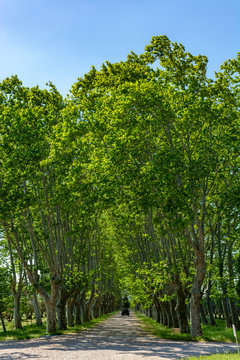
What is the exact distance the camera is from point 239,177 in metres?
19.9

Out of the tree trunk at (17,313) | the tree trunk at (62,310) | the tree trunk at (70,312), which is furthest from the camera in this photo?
the tree trunk at (17,313)

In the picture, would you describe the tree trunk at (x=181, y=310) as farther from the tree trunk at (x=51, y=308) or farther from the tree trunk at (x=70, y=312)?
the tree trunk at (x=70, y=312)

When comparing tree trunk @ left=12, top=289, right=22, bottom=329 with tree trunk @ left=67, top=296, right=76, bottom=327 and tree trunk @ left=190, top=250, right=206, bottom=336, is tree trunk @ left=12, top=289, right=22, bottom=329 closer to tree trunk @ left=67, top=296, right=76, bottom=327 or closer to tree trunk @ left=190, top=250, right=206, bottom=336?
tree trunk @ left=67, top=296, right=76, bottom=327

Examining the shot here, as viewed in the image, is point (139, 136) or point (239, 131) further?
point (139, 136)

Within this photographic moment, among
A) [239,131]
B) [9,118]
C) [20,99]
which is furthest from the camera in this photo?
[20,99]

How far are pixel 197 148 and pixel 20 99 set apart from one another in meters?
11.8

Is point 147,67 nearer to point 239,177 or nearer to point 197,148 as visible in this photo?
point 197,148

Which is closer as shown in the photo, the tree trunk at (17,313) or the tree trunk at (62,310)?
the tree trunk at (62,310)

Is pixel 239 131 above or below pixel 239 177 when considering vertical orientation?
above

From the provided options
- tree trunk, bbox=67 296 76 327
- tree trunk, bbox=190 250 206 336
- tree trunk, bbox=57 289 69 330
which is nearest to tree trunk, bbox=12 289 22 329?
tree trunk, bbox=67 296 76 327

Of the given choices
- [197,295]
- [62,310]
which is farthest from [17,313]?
[197,295]

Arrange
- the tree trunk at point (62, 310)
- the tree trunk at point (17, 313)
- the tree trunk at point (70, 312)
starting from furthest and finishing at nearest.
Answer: the tree trunk at point (17, 313) < the tree trunk at point (70, 312) < the tree trunk at point (62, 310)

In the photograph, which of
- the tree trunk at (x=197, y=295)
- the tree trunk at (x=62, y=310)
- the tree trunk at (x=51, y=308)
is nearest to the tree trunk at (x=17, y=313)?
the tree trunk at (x=62, y=310)

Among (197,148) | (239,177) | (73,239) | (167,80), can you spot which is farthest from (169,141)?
(73,239)
